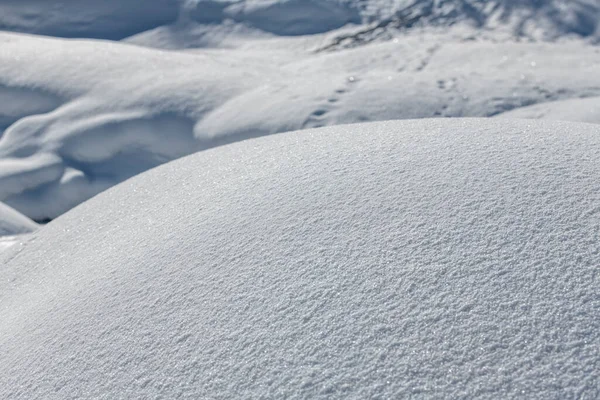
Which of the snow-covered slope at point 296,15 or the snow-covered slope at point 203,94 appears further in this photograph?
the snow-covered slope at point 296,15

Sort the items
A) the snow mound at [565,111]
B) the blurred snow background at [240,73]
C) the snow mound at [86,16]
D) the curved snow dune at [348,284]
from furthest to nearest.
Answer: the snow mound at [86,16] < the blurred snow background at [240,73] < the snow mound at [565,111] < the curved snow dune at [348,284]

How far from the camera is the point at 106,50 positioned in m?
3.41

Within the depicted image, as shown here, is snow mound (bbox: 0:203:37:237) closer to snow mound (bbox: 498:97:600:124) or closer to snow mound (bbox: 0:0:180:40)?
snow mound (bbox: 498:97:600:124)

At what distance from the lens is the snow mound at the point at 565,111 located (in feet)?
8.20

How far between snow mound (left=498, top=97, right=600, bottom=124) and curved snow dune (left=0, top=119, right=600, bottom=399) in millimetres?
1014

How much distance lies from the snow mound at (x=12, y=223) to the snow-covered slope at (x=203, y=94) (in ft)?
0.82

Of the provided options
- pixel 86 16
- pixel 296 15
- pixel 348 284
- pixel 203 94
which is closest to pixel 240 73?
pixel 203 94

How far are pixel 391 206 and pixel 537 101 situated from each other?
5.79ft

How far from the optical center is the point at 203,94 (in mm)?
2896

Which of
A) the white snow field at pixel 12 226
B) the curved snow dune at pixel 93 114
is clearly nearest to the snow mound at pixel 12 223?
the white snow field at pixel 12 226

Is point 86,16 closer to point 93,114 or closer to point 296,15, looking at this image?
point 296,15

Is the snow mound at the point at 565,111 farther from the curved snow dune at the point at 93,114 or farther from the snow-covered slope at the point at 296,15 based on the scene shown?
the curved snow dune at the point at 93,114

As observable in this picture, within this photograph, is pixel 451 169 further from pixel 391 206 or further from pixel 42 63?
pixel 42 63

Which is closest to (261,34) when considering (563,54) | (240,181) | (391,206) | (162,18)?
(162,18)
